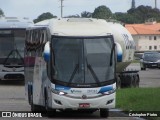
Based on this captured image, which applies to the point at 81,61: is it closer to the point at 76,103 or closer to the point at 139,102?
the point at 76,103

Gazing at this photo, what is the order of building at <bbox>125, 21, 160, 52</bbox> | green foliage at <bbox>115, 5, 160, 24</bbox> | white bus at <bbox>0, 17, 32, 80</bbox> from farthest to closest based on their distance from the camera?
green foliage at <bbox>115, 5, 160, 24</bbox>
building at <bbox>125, 21, 160, 52</bbox>
white bus at <bbox>0, 17, 32, 80</bbox>

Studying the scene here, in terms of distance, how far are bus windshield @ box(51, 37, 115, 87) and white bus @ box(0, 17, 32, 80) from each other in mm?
18353

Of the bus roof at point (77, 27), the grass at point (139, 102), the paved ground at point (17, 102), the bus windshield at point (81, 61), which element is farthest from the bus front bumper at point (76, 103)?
the bus roof at point (77, 27)

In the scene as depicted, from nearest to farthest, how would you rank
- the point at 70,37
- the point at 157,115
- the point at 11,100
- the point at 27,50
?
the point at 157,115 < the point at 70,37 < the point at 27,50 < the point at 11,100

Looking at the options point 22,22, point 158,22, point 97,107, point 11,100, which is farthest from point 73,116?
point 158,22

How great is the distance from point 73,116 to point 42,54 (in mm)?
2181

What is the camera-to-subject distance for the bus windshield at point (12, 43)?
38.4 m

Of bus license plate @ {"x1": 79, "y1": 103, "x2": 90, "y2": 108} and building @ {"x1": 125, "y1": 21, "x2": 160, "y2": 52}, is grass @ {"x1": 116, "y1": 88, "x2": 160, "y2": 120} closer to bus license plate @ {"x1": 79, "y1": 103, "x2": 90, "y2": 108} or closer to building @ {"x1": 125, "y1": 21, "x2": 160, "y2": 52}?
bus license plate @ {"x1": 79, "y1": 103, "x2": 90, "y2": 108}

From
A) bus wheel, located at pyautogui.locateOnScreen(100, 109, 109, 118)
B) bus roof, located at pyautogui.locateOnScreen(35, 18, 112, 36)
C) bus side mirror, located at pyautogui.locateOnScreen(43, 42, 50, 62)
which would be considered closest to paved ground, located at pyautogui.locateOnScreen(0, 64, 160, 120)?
bus wheel, located at pyautogui.locateOnScreen(100, 109, 109, 118)

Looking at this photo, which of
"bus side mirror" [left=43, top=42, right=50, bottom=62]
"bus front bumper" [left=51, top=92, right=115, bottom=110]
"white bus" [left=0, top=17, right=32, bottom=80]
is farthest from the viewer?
"white bus" [left=0, top=17, right=32, bottom=80]

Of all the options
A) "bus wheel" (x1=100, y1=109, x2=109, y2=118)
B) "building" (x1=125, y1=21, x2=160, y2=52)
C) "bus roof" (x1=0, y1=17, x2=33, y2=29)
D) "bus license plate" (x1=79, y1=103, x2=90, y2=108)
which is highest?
"bus roof" (x1=0, y1=17, x2=33, y2=29)

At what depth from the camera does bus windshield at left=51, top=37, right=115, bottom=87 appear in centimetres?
1986

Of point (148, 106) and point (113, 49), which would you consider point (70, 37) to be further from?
point (148, 106)

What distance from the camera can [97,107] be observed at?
19.5 meters
